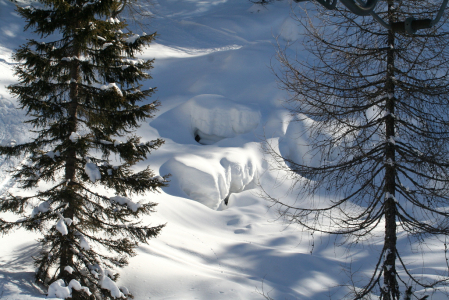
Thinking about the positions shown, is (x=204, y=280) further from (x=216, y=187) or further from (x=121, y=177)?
(x=216, y=187)

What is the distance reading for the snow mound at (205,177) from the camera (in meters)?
10.4

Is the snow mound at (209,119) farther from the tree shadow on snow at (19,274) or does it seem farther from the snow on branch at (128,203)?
the snow on branch at (128,203)

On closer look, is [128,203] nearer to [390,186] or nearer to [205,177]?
[390,186]

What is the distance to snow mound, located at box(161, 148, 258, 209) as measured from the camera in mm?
10445

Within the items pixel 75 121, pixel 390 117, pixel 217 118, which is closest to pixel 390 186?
pixel 390 117

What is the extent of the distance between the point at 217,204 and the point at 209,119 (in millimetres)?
3908

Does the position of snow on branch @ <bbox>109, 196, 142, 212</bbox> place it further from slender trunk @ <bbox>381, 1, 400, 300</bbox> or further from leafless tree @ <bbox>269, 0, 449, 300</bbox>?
slender trunk @ <bbox>381, 1, 400, 300</bbox>

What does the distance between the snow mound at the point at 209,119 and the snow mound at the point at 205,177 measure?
2.12m

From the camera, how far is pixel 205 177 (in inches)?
412

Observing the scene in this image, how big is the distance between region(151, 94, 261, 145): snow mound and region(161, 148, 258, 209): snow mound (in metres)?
2.12

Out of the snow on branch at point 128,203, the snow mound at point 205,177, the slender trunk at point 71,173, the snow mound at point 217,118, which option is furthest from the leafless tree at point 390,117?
the snow mound at point 217,118

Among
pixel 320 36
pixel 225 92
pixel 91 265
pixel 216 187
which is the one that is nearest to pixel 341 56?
pixel 320 36

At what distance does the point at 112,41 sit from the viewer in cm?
495

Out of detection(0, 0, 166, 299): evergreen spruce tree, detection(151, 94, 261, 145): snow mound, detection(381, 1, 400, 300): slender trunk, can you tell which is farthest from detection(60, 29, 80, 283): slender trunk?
detection(151, 94, 261, 145): snow mound
